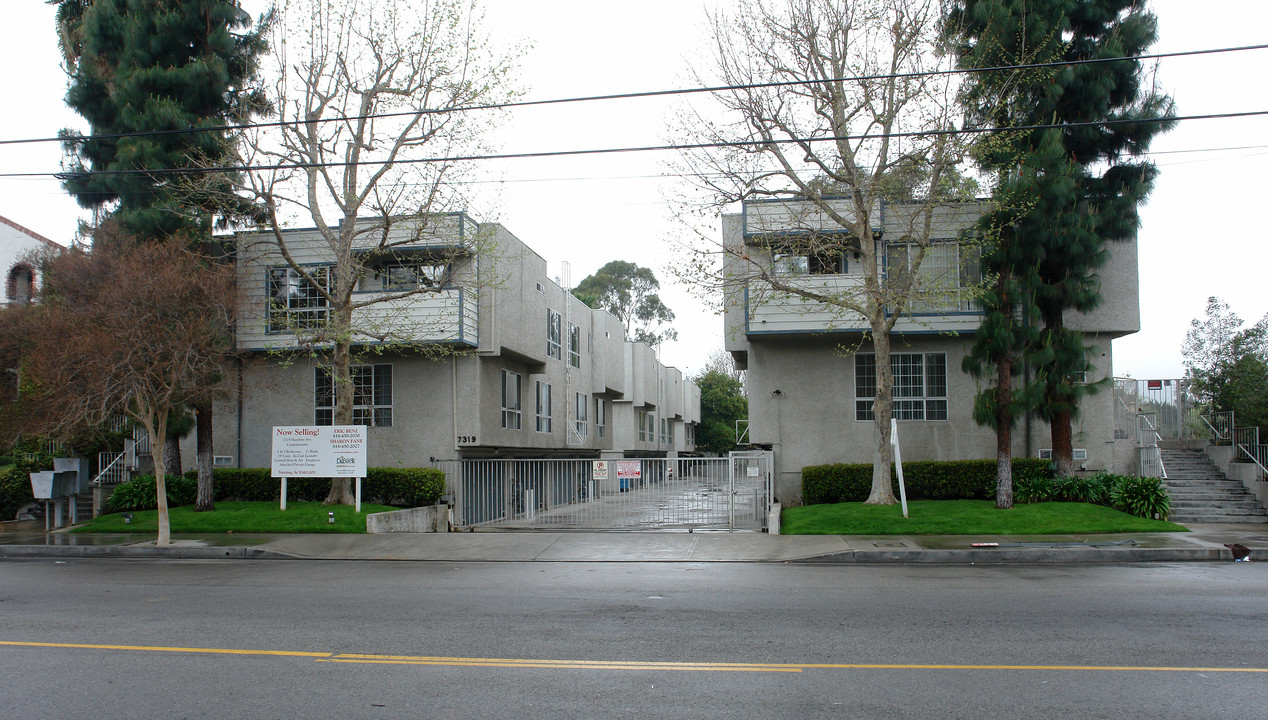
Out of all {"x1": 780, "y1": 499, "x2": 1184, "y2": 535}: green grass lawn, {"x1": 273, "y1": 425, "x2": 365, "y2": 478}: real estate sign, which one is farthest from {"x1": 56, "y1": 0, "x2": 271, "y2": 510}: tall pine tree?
{"x1": 780, "y1": 499, "x2": 1184, "y2": 535}: green grass lawn

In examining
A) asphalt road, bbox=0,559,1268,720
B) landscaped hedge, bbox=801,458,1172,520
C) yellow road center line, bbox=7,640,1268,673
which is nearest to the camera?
asphalt road, bbox=0,559,1268,720

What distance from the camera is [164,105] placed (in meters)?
20.8

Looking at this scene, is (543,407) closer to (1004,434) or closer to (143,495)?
(143,495)

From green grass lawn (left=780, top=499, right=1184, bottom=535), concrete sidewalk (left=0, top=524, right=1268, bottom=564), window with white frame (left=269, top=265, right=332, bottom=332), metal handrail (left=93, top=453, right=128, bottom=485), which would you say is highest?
window with white frame (left=269, top=265, right=332, bottom=332)

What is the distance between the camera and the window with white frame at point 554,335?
99.2 ft

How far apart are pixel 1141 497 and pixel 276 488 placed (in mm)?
20115

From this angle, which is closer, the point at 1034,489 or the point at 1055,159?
the point at 1055,159

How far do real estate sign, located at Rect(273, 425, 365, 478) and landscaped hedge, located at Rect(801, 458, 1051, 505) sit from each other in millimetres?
10602

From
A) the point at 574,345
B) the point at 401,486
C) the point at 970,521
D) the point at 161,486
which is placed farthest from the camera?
the point at 574,345

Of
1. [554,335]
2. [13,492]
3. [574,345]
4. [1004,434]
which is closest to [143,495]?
[13,492]

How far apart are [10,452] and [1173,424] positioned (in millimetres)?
31155

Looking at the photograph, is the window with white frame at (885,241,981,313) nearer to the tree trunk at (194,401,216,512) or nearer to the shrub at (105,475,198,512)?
the tree trunk at (194,401,216,512)

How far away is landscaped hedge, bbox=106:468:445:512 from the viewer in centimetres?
2155

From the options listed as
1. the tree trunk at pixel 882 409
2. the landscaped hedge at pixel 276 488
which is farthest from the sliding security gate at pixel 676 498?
the tree trunk at pixel 882 409
